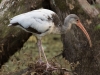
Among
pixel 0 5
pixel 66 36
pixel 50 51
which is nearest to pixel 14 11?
pixel 0 5

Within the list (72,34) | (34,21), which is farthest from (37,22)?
(72,34)

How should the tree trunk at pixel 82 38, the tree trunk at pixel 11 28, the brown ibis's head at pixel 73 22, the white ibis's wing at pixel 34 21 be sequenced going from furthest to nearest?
1. the tree trunk at pixel 11 28
2. the tree trunk at pixel 82 38
3. the brown ibis's head at pixel 73 22
4. the white ibis's wing at pixel 34 21

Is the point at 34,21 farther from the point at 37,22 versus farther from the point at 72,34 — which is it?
the point at 72,34

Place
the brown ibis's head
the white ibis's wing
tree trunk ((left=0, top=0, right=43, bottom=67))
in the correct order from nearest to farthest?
the white ibis's wing, the brown ibis's head, tree trunk ((left=0, top=0, right=43, bottom=67))

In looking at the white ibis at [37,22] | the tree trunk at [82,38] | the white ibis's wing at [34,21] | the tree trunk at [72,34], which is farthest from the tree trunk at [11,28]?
the white ibis's wing at [34,21]

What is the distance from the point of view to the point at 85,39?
24.6 ft

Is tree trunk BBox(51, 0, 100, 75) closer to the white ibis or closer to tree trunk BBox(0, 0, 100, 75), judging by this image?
tree trunk BBox(0, 0, 100, 75)

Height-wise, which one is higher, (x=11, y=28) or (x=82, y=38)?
(x=11, y=28)

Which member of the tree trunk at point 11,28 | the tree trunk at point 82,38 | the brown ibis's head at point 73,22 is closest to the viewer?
the brown ibis's head at point 73,22

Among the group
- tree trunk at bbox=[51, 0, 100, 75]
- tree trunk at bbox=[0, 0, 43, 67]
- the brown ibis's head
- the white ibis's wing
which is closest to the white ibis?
the white ibis's wing

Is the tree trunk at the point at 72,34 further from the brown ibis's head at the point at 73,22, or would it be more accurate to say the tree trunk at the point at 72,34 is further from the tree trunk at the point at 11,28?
the brown ibis's head at the point at 73,22

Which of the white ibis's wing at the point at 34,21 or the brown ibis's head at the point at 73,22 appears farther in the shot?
the brown ibis's head at the point at 73,22

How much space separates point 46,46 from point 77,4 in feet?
16.9

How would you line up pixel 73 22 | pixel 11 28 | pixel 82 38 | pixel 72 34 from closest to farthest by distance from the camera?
pixel 73 22 → pixel 82 38 → pixel 72 34 → pixel 11 28
